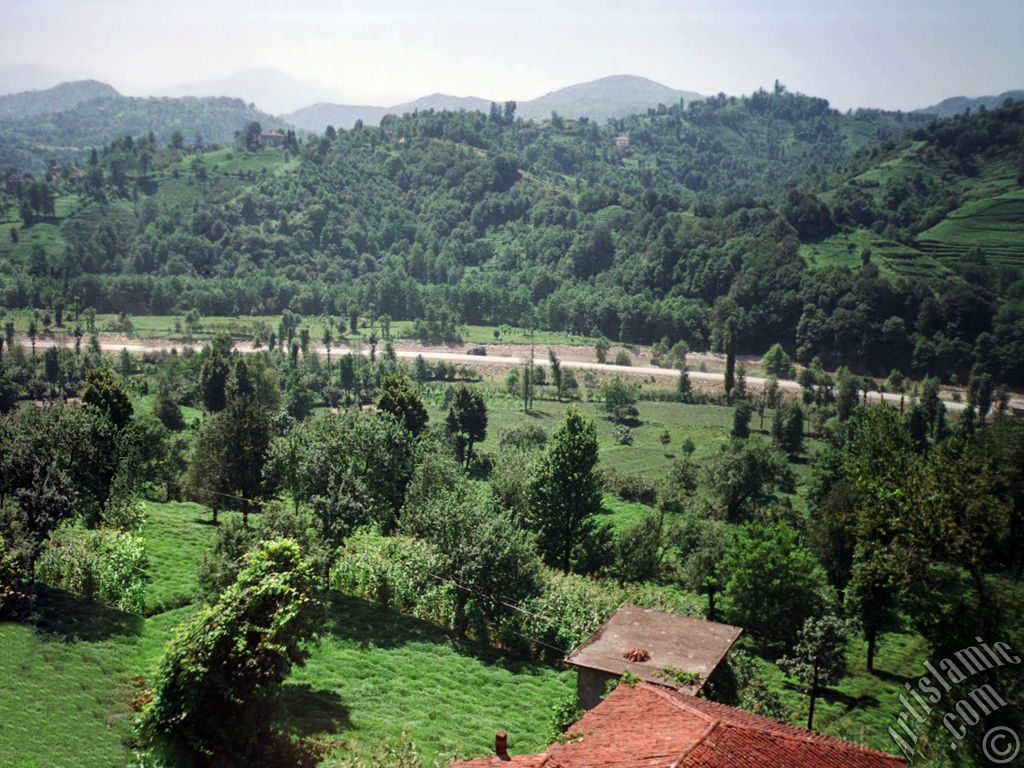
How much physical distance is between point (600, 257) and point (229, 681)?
512 feet

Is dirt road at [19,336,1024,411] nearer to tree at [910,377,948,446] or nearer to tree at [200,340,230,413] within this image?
tree at [910,377,948,446]

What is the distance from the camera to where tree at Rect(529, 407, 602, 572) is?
45.0 m

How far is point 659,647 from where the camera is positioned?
22.3m

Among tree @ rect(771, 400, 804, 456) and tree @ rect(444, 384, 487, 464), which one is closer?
tree @ rect(444, 384, 487, 464)

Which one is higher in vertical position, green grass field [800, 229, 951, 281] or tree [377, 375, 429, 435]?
green grass field [800, 229, 951, 281]

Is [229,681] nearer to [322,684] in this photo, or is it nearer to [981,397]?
[322,684]

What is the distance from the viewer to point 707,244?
153m

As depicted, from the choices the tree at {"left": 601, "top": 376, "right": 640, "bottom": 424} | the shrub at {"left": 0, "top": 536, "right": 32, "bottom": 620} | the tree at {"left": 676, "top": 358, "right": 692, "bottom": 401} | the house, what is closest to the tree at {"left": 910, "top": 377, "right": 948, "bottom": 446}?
the tree at {"left": 676, "top": 358, "right": 692, "bottom": 401}

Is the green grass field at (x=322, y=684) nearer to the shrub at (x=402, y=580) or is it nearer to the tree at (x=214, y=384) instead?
the shrub at (x=402, y=580)

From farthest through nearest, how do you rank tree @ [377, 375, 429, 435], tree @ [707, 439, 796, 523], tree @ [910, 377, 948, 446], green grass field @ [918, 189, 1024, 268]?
green grass field @ [918, 189, 1024, 268] → tree @ [910, 377, 948, 446] → tree @ [707, 439, 796, 523] → tree @ [377, 375, 429, 435]

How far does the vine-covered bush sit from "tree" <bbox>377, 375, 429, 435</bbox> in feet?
83.6

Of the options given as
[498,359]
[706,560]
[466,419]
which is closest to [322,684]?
[706,560]

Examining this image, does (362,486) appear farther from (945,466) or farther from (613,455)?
(613,455)

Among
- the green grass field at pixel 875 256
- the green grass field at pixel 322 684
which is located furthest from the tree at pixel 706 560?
the green grass field at pixel 875 256
